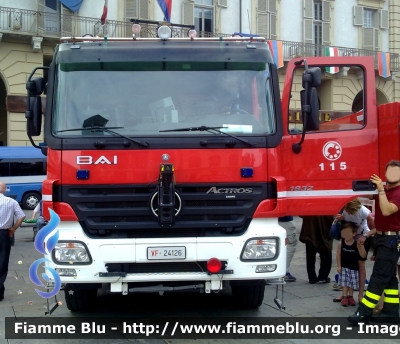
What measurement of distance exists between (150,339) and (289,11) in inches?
946

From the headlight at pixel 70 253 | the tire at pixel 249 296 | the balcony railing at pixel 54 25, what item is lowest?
the tire at pixel 249 296

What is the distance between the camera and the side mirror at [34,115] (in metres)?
6.11

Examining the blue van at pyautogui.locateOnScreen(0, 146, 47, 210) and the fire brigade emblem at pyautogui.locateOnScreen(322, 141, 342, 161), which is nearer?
the fire brigade emblem at pyautogui.locateOnScreen(322, 141, 342, 161)

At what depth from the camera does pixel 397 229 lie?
614 centimetres

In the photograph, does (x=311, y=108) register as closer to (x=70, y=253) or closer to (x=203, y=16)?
(x=70, y=253)

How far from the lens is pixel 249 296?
697 cm

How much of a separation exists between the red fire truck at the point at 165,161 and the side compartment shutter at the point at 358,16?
24298 mm

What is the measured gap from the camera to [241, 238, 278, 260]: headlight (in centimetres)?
559

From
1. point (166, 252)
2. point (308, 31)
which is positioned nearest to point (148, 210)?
point (166, 252)

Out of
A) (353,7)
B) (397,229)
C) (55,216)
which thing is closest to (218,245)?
(55,216)

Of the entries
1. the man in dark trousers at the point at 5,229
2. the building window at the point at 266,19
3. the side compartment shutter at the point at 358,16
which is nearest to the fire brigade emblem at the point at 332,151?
the man in dark trousers at the point at 5,229

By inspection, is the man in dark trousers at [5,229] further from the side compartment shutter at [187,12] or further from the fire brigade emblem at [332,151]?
the side compartment shutter at [187,12]

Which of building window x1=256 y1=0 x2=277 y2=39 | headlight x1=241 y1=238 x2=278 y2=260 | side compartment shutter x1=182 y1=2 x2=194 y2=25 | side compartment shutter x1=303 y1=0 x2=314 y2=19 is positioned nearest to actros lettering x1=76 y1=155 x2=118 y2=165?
headlight x1=241 y1=238 x2=278 y2=260

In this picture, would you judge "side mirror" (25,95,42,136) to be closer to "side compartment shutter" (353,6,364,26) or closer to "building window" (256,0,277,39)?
"building window" (256,0,277,39)
